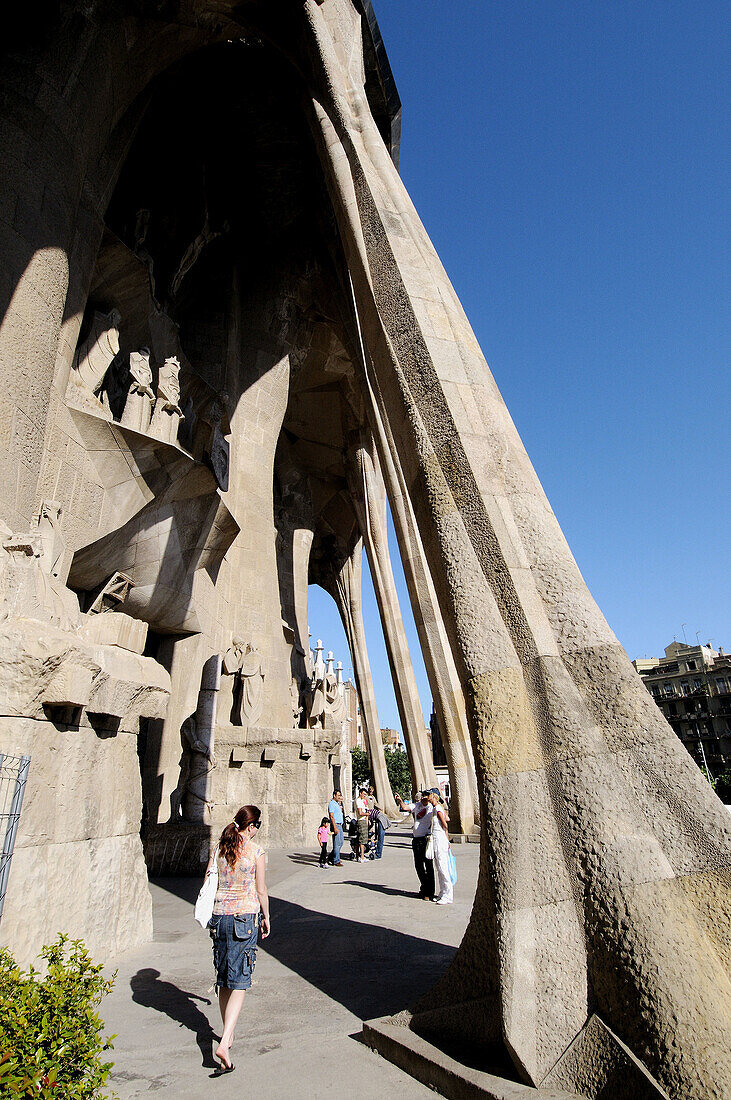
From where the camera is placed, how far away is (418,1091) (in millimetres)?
2271

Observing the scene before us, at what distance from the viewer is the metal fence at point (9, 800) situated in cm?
306

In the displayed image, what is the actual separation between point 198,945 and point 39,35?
977 cm

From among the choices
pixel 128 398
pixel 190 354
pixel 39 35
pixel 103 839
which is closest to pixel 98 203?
pixel 39 35

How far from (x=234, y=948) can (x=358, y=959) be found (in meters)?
1.57

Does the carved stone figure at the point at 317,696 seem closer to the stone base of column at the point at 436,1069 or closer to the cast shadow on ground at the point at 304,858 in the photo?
the cast shadow on ground at the point at 304,858

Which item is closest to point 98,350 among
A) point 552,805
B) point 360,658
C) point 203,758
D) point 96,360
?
point 96,360

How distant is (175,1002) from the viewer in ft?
10.9

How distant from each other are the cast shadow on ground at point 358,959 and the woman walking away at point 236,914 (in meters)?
0.70

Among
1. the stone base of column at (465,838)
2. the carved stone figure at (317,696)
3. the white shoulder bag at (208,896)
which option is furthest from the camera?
the carved stone figure at (317,696)

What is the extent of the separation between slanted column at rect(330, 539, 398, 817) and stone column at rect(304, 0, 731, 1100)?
736 inches

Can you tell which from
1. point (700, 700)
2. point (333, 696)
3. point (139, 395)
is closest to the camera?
point (139, 395)

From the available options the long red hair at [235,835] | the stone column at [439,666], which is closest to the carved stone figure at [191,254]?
the stone column at [439,666]

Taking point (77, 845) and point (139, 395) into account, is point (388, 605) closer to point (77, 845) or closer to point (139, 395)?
point (139, 395)

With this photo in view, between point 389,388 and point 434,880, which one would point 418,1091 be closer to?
point 389,388
